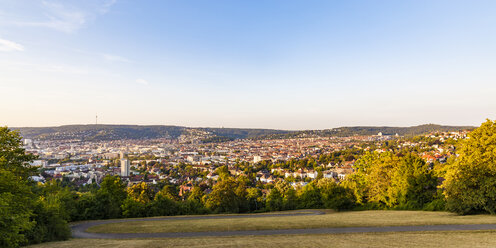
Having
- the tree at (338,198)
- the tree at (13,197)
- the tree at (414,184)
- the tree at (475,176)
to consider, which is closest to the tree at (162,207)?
the tree at (13,197)

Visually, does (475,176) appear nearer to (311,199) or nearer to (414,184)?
(414,184)

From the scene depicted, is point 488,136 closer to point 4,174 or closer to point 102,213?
point 4,174

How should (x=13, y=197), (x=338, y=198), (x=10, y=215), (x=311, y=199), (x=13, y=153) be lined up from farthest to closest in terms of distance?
(x=311, y=199) → (x=338, y=198) → (x=13, y=153) → (x=13, y=197) → (x=10, y=215)

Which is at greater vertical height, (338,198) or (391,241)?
(391,241)

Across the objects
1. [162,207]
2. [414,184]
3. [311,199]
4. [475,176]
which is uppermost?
[475,176]

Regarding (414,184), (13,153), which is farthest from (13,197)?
(414,184)

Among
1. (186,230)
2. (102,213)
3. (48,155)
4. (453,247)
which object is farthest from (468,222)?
(48,155)

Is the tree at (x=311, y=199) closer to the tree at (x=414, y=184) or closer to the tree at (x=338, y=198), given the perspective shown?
the tree at (x=338, y=198)

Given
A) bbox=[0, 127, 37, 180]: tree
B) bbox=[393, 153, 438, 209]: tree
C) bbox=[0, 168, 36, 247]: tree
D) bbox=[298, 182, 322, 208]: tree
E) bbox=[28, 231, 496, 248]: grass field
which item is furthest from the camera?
bbox=[298, 182, 322, 208]: tree

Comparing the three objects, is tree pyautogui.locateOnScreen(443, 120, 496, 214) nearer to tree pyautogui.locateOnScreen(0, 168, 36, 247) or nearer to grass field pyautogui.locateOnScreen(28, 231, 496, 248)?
grass field pyautogui.locateOnScreen(28, 231, 496, 248)

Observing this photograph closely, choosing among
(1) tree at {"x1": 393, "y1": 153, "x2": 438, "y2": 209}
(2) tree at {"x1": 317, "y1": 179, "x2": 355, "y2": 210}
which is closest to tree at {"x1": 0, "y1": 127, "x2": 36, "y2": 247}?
(2) tree at {"x1": 317, "y1": 179, "x2": 355, "y2": 210}
